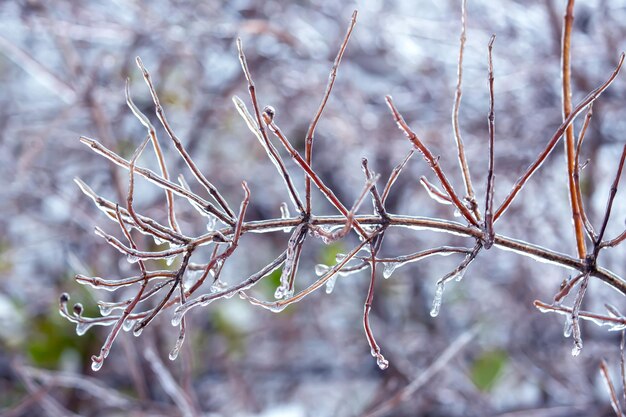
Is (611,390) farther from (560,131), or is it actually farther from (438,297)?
(560,131)

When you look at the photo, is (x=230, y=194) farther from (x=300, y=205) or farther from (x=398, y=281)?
(x=300, y=205)

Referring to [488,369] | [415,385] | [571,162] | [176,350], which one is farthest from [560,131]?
[488,369]

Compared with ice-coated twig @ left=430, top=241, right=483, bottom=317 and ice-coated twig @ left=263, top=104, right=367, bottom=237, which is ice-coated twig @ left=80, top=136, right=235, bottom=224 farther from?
ice-coated twig @ left=430, top=241, right=483, bottom=317

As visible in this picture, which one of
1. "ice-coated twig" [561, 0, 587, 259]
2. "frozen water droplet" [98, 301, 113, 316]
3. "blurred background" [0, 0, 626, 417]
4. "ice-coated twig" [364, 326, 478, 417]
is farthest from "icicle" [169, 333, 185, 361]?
"blurred background" [0, 0, 626, 417]

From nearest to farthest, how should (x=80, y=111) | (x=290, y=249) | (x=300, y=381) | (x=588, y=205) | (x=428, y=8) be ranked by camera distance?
(x=290, y=249) < (x=588, y=205) < (x=80, y=111) < (x=300, y=381) < (x=428, y=8)

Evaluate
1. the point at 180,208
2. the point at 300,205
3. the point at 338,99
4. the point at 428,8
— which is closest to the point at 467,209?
the point at 300,205

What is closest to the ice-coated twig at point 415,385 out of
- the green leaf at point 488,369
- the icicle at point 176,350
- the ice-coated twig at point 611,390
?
the ice-coated twig at point 611,390
